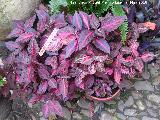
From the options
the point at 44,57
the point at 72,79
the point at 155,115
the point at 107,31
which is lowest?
the point at 155,115

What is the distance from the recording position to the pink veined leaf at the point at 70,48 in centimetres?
306

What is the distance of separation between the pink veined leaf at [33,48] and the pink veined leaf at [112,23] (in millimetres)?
642

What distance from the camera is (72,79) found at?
3.37m

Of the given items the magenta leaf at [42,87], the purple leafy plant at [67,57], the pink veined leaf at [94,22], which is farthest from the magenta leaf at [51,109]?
the pink veined leaf at [94,22]

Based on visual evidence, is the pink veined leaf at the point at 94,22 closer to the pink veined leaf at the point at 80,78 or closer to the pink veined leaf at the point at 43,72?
the pink veined leaf at the point at 80,78

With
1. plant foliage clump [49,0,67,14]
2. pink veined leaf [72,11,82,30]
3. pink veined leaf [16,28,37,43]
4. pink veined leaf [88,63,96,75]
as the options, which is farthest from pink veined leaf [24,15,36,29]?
pink veined leaf [88,63,96,75]

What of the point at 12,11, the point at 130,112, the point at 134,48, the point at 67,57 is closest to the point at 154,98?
the point at 130,112

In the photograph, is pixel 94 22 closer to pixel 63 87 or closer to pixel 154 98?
pixel 63 87

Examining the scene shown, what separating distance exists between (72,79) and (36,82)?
35cm

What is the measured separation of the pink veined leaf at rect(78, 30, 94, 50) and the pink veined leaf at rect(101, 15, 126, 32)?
14 centimetres

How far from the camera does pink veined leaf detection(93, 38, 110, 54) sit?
121 inches

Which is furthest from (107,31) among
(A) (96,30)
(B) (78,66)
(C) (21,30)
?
(C) (21,30)

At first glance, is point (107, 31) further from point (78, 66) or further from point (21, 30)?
point (21, 30)

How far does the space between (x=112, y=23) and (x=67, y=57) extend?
0.51 metres
